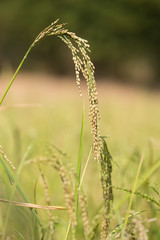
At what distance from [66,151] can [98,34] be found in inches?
405

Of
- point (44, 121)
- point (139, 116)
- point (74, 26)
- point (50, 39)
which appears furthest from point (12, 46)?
point (44, 121)

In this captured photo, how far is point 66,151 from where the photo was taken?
2.44m

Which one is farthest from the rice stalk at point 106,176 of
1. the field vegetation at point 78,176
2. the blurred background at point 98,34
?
the blurred background at point 98,34

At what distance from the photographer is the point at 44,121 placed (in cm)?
481

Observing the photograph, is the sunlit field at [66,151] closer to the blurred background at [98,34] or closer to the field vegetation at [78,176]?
the field vegetation at [78,176]

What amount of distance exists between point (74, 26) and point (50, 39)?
122cm

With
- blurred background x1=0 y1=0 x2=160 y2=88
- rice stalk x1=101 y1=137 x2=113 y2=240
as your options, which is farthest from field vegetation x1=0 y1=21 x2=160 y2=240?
blurred background x1=0 y1=0 x2=160 y2=88

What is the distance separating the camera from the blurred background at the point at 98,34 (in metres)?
12.0

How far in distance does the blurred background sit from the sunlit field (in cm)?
132

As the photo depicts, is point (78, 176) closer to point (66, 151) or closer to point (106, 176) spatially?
point (106, 176)

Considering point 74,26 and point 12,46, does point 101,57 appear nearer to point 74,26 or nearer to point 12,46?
point 74,26

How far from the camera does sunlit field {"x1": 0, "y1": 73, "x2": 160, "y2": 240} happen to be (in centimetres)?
96

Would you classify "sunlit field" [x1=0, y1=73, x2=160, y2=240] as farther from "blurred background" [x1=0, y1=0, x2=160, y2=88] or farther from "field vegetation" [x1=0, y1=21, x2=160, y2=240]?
"blurred background" [x1=0, y1=0, x2=160, y2=88]

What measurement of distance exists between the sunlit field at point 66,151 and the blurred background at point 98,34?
4.34 feet
